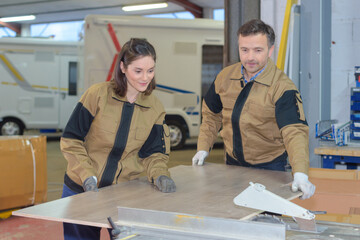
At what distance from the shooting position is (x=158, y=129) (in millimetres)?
2531

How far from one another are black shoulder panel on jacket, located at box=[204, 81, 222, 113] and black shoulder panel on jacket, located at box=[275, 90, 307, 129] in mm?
469

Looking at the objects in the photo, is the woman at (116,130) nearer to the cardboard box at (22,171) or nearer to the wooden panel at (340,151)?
the wooden panel at (340,151)

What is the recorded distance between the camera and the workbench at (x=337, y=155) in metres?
3.79

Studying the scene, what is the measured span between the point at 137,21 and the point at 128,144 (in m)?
7.57

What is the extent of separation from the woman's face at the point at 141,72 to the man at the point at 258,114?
0.55 metres

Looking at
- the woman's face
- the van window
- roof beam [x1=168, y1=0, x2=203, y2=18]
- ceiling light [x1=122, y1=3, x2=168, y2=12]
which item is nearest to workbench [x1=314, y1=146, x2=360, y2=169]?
the woman's face

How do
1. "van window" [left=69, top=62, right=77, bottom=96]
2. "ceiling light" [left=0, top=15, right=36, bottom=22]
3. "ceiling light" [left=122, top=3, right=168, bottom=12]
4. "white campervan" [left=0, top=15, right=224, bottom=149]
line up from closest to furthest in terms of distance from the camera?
"white campervan" [left=0, top=15, right=224, bottom=149]
"van window" [left=69, top=62, right=77, bottom=96]
"ceiling light" [left=122, top=3, right=168, bottom=12]
"ceiling light" [left=0, top=15, right=36, bottom=22]

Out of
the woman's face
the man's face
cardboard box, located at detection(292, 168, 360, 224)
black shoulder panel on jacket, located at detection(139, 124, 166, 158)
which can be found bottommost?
cardboard box, located at detection(292, 168, 360, 224)

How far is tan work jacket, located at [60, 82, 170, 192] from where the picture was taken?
7.77 ft

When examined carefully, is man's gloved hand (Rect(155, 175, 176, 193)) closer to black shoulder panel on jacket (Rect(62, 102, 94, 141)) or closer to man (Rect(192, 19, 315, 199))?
black shoulder panel on jacket (Rect(62, 102, 94, 141))

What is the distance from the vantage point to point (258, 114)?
2705mm

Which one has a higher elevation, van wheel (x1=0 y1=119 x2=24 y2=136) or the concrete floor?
van wheel (x1=0 y1=119 x2=24 y2=136)

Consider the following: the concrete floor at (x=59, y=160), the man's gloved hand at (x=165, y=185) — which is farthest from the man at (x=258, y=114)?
the concrete floor at (x=59, y=160)

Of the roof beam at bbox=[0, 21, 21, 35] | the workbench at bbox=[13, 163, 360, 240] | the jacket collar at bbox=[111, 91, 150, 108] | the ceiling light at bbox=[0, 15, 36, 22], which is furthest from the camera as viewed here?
the roof beam at bbox=[0, 21, 21, 35]
